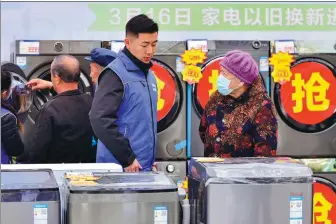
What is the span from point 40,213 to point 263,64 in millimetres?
3039

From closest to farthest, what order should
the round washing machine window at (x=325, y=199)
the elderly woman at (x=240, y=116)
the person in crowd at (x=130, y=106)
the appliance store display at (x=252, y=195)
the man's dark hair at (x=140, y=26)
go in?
the appliance store display at (x=252, y=195), the elderly woman at (x=240, y=116), the person in crowd at (x=130, y=106), the man's dark hair at (x=140, y=26), the round washing machine window at (x=325, y=199)

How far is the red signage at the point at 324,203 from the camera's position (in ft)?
16.4

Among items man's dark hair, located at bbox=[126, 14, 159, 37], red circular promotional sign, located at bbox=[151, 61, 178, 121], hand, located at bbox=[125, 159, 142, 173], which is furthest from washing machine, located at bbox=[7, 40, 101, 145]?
hand, located at bbox=[125, 159, 142, 173]

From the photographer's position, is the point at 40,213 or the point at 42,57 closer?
the point at 40,213

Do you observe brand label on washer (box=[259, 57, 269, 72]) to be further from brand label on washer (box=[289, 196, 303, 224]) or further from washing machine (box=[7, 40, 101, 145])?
brand label on washer (box=[289, 196, 303, 224])

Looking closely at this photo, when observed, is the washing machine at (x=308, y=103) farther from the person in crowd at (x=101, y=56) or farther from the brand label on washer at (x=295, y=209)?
the brand label on washer at (x=295, y=209)

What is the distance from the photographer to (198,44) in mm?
5000

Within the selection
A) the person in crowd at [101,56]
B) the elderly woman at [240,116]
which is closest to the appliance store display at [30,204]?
the elderly woman at [240,116]

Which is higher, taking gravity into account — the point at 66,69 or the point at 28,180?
the point at 66,69

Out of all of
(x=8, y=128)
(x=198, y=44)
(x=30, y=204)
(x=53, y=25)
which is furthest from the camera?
(x=53, y=25)

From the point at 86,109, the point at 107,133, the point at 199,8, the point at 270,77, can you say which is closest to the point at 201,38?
the point at 199,8

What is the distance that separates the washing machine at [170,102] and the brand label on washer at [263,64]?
1.81ft

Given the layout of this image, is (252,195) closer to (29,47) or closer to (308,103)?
(308,103)

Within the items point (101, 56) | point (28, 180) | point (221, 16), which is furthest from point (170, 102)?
point (28, 180)
